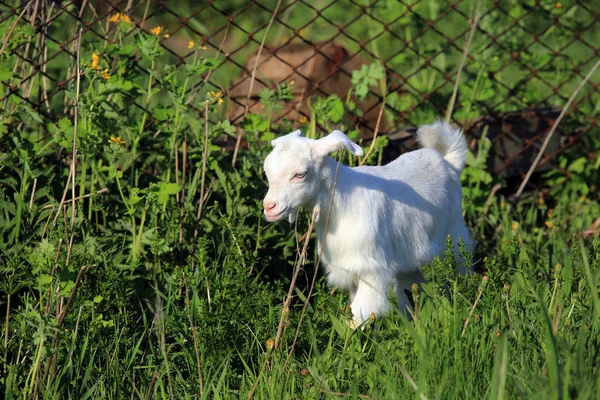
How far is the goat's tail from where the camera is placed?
3.79 metres

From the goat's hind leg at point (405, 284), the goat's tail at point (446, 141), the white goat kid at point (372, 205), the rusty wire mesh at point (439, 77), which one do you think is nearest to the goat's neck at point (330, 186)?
the white goat kid at point (372, 205)

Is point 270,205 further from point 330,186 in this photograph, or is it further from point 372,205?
point 372,205

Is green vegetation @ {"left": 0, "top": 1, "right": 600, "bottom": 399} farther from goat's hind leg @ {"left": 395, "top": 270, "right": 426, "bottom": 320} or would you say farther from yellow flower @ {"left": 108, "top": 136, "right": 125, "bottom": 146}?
goat's hind leg @ {"left": 395, "top": 270, "right": 426, "bottom": 320}

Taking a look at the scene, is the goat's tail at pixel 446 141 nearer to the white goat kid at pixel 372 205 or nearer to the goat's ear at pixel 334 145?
the white goat kid at pixel 372 205

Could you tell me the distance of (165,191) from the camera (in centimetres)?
334

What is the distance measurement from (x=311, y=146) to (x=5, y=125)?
1379mm

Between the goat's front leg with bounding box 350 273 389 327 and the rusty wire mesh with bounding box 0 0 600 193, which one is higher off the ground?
the rusty wire mesh with bounding box 0 0 600 193

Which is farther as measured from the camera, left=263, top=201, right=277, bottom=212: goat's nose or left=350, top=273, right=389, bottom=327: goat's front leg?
left=350, top=273, right=389, bottom=327: goat's front leg

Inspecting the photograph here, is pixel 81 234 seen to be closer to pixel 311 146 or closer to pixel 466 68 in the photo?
pixel 311 146

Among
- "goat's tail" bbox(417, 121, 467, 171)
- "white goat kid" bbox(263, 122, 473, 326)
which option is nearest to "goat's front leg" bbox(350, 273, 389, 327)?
"white goat kid" bbox(263, 122, 473, 326)

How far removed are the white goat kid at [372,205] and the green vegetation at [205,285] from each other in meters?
0.19

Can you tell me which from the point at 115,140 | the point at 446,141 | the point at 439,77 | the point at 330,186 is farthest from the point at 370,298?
the point at 439,77

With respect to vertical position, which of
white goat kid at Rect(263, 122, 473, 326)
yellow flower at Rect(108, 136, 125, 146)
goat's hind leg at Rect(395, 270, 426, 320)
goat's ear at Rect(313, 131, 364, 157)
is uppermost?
goat's ear at Rect(313, 131, 364, 157)

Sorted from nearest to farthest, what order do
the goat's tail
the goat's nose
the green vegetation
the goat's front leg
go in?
the green vegetation
the goat's nose
the goat's front leg
the goat's tail
